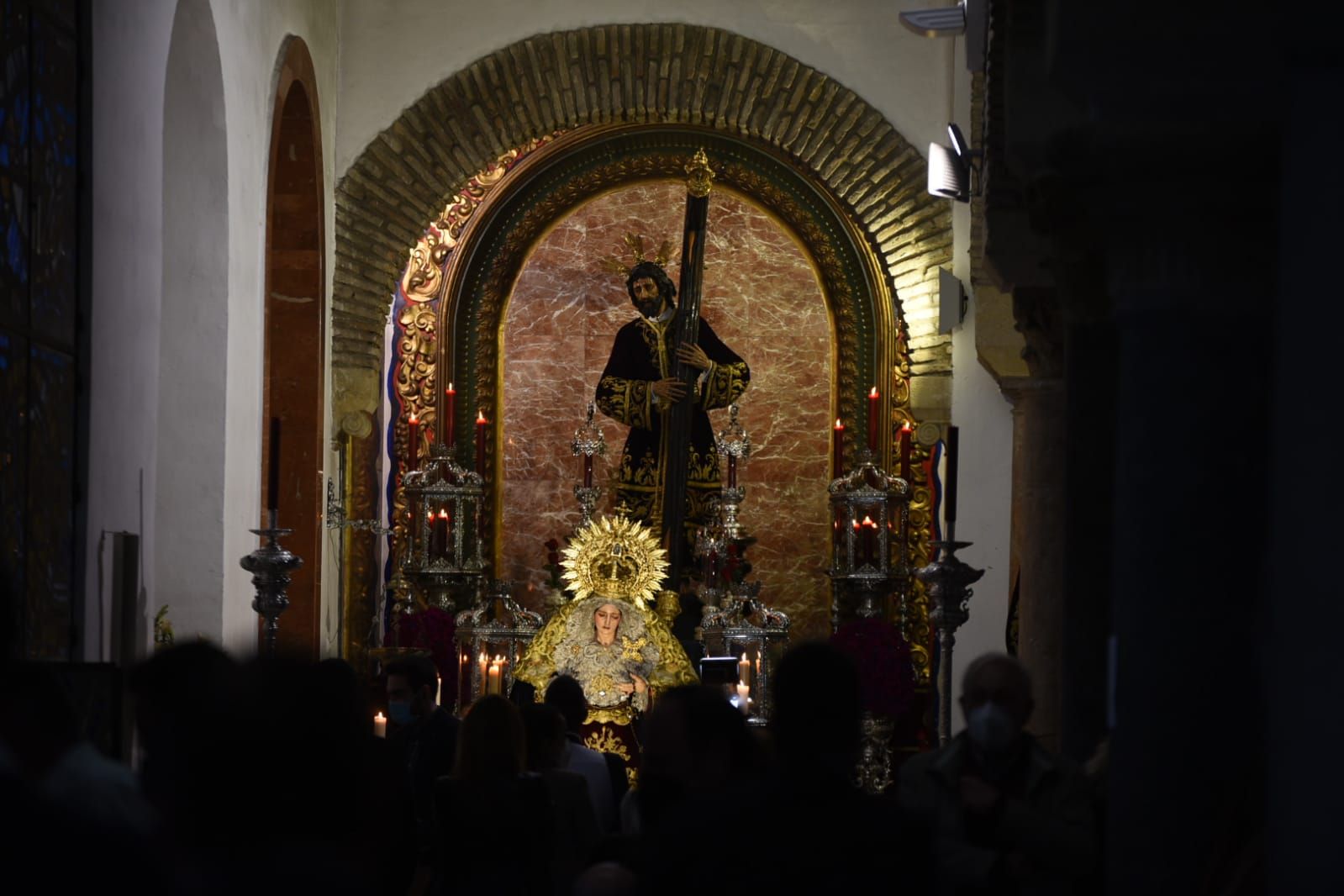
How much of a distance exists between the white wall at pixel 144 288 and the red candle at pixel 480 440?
2.38 m

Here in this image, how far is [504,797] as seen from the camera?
5.15 m

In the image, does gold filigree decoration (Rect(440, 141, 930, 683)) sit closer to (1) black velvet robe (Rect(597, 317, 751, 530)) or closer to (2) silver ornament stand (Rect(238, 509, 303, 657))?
(1) black velvet robe (Rect(597, 317, 751, 530))

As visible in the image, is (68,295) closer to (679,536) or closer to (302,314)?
(302,314)

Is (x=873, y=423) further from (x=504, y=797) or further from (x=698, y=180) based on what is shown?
(x=504, y=797)

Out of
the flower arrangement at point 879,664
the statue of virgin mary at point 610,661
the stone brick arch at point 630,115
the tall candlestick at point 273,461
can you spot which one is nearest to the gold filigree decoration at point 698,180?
the stone brick arch at point 630,115

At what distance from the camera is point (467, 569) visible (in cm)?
1335

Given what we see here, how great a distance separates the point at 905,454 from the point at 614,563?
2.64m

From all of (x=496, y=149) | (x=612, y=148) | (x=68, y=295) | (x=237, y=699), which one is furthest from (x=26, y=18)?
(x=612, y=148)

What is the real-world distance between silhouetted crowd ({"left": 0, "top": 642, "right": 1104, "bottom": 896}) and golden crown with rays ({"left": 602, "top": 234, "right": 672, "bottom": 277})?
781 cm

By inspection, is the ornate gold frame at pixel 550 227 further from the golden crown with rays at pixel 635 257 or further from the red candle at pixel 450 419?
the golden crown with rays at pixel 635 257

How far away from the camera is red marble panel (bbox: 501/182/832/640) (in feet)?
48.0

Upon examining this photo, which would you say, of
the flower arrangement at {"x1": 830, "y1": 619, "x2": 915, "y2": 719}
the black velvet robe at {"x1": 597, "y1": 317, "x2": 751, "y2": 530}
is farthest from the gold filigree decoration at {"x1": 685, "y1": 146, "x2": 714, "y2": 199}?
the flower arrangement at {"x1": 830, "y1": 619, "x2": 915, "y2": 719}

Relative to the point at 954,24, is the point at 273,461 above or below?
below

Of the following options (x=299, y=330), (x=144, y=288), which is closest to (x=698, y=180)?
(x=299, y=330)
